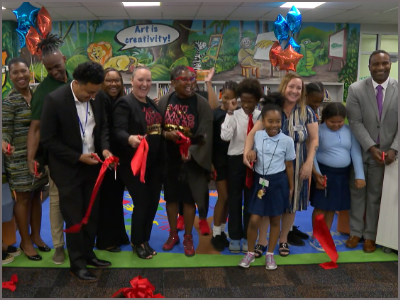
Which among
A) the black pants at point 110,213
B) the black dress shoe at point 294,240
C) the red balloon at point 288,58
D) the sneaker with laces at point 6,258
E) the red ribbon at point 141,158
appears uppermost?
the red balloon at point 288,58

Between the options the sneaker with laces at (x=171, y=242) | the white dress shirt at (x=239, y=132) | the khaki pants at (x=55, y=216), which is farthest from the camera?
the sneaker with laces at (x=171, y=242)

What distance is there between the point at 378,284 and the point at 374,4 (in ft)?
18.8

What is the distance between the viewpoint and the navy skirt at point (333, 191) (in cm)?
312

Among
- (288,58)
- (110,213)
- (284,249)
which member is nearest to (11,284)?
(110,213)

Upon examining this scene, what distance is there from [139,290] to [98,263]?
2.08ft

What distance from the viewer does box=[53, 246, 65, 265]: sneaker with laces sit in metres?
2.88

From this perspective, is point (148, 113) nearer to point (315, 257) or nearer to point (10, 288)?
point (10, 288)

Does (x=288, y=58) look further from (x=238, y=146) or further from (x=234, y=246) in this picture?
(x=234, y=246)

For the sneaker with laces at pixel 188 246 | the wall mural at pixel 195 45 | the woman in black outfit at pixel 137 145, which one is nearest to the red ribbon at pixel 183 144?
the woman in black outfit at pixel 137 145

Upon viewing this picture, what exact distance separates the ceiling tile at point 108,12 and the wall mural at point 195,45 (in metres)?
0.43

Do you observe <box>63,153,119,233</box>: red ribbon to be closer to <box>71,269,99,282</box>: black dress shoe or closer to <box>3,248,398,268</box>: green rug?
<box>71,269,99,282</box>: black dress shoe

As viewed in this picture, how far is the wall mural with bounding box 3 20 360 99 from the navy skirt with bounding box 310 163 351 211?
15.8ft

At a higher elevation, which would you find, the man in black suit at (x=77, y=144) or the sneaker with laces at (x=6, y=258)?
the man in black suit at (x=77, y=144)

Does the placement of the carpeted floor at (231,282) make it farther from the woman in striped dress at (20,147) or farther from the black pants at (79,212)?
the woman in striped dress at (20,147)
